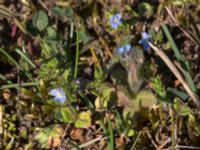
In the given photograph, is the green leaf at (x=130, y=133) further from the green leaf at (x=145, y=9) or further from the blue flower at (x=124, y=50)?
the green leaf at (x=145, y=9)

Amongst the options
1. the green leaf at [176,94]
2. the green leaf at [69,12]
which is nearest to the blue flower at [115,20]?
the green leaf at [69,12]

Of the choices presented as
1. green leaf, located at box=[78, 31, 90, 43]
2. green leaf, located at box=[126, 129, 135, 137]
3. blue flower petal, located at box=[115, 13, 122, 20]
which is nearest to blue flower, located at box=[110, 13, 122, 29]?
blue flower petal, located at box=[115, 13, 122, 20]

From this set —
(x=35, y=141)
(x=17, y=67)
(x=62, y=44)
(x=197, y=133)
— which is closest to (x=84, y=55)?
(x=62, y=44)

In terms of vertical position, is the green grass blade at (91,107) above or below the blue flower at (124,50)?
below

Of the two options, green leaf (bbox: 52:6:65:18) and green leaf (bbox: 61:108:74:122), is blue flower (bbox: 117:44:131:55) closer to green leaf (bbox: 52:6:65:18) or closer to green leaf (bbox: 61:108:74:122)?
green leaf (bbox: 61:108:74:122)

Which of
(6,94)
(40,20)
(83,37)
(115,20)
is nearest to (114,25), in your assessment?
(115,20)

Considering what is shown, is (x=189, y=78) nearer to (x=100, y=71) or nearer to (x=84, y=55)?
(x=100, y=71)
